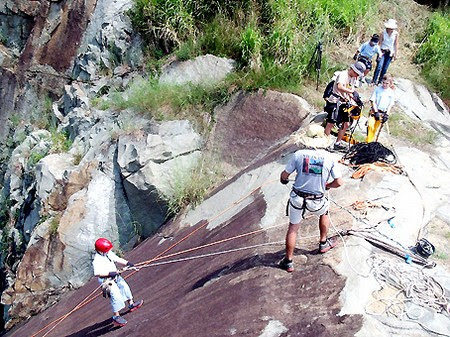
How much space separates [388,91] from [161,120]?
4.57 m

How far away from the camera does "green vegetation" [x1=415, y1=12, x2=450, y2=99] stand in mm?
11969

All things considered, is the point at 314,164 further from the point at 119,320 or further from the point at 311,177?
the point at 119,320

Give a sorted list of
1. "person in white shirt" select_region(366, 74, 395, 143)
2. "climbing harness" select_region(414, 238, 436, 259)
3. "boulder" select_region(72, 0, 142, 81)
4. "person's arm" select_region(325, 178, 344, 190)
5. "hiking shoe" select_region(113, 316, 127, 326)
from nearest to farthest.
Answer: "person's arm" select_region(325, 178, 344, 190) < "climbing harness" select_region(414, 238, 436, 259) < "hiking shoe" select_region(113, 316, 127, 326) < "person in white shirt" select_region(366, 74, 395, 143) < "boulder" select_region(72, 0, 142, 81)

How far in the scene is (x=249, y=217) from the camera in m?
7.20

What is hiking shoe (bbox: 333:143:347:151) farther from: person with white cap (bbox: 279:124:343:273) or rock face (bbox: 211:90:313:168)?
person with white cap (bbox: 279:124:343:273)

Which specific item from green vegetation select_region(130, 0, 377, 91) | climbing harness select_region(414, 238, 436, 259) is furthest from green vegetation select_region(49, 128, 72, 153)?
climbing harness select_region(414, 238, 436, 259)

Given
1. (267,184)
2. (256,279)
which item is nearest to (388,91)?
(267,184)

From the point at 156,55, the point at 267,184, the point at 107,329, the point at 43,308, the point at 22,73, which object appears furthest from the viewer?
the point at 22,73

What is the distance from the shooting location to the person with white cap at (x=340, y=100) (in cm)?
798

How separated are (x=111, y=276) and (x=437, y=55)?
970cm

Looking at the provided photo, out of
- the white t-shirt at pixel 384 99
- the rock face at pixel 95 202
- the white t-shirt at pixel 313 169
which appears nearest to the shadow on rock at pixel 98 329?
the rock face at pixel 95 202

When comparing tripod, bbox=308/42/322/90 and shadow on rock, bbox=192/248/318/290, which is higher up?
tripod, bbox=308/42/322/90

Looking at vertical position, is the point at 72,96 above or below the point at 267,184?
above

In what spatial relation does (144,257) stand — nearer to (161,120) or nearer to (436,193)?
(161,120)
